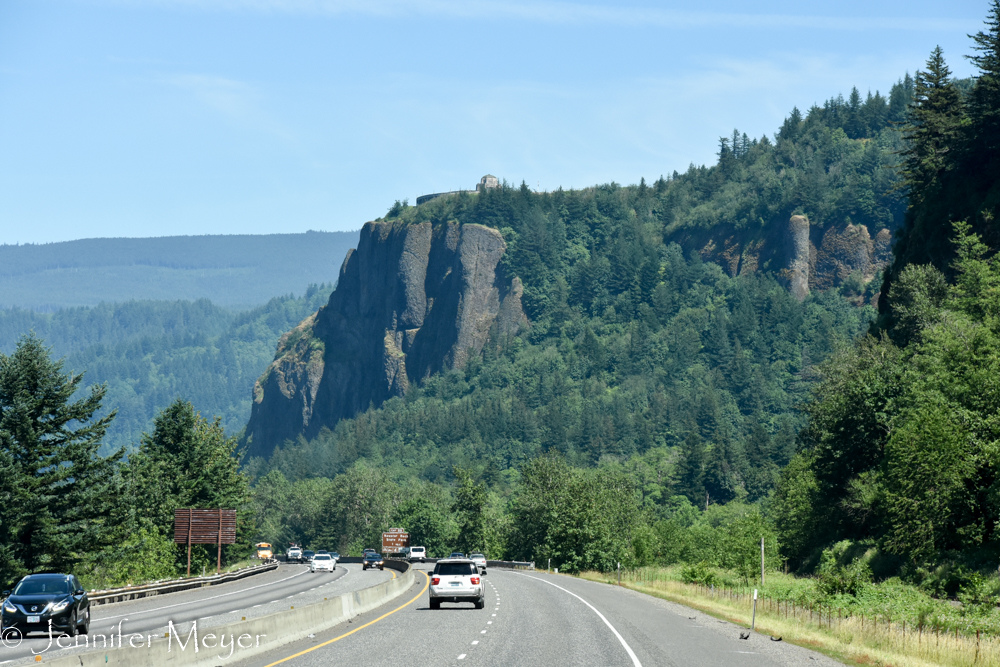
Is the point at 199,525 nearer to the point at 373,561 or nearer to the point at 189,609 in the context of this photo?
the point at 373,561

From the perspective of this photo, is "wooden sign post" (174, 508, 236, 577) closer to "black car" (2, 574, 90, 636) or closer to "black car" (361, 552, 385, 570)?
"black car" (361, 552, 385, 570)

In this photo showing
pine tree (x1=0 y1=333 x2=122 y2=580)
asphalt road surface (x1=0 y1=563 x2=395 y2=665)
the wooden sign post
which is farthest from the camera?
the wooden sign post

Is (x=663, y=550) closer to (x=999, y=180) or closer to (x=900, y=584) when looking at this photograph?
(x=999, y=180)

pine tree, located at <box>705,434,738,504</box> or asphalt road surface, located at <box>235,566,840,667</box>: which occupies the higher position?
asphalt road surface, located at <box>235,566,840,667</box>

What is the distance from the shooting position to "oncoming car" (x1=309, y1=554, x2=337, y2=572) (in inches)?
3669

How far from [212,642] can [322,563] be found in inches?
2829

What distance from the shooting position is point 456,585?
41.6 metres

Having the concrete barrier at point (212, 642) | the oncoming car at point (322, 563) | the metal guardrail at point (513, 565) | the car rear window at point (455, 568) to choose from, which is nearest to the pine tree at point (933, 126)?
the metal guardrail at point (513, 565)

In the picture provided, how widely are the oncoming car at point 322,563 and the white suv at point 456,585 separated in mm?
53338

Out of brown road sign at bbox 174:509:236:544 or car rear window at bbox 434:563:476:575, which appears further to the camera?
brown road sign at bbox 174:509:236:544

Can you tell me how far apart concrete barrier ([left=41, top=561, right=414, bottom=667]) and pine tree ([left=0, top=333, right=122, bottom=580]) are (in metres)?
33.7

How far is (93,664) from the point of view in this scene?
18.7m
